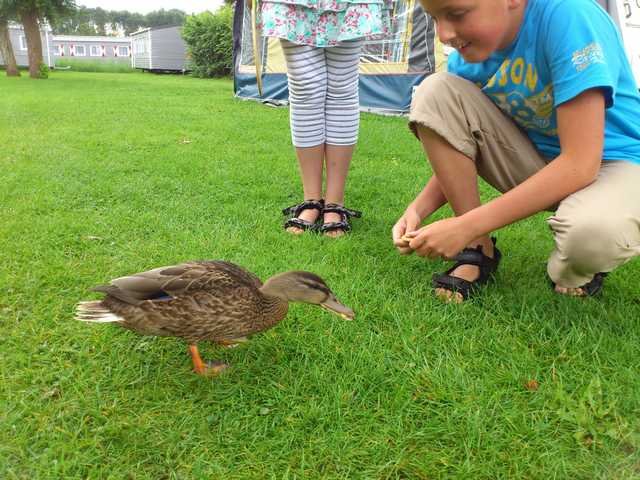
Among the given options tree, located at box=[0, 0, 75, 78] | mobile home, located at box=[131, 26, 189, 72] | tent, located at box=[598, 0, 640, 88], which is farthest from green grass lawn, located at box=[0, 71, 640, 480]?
mobile home, located at box=[131, 26, 189, 72]

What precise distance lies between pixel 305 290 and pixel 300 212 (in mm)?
1415

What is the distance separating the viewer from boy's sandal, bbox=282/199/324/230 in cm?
321

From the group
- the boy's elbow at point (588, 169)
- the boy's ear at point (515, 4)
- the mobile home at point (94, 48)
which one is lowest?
the mobile home at point (94, 48)

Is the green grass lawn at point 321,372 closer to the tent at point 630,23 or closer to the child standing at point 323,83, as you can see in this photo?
the child standing at point 323,83

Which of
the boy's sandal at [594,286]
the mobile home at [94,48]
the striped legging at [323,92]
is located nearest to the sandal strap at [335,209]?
the striped legging at [323,92]

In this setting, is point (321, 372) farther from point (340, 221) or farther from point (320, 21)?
point (320, 21)

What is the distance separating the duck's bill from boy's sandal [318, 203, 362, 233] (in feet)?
3.97

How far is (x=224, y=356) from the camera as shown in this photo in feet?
6.69

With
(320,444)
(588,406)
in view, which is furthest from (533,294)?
(320,444)

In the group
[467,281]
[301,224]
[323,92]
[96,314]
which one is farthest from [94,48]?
[467,281]

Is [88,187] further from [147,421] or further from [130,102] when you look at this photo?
[130,102]

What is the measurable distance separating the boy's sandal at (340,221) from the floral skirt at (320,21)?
95 cm

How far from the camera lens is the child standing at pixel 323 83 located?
2.98 meters

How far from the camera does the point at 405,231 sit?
2301mm
